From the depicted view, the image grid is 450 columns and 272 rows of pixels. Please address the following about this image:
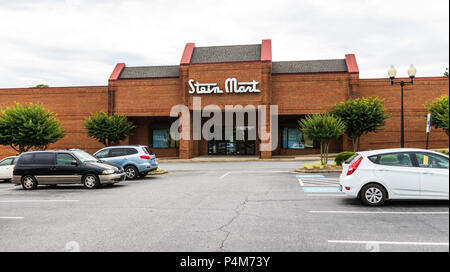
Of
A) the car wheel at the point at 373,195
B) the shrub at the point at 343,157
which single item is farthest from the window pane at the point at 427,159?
the shrub at the point at 343,157

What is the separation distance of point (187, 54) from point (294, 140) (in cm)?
1405

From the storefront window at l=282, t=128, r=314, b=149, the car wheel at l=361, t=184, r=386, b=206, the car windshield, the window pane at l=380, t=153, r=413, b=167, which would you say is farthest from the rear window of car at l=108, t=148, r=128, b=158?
the storefront window at l=282, t=128, r=314, b=149

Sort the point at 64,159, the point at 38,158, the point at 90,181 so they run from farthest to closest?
the point at 38,158 < the point at 64,159 < the point at 90,181

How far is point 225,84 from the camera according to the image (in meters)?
36.3

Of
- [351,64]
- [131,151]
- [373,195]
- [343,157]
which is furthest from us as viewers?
[351,64]

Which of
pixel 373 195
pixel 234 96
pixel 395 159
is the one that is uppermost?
pixel 234 96

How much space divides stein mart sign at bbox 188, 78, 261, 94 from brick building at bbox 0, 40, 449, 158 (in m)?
0.26

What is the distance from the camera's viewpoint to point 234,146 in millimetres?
41094

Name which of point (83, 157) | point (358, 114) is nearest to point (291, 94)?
point (358, 114)

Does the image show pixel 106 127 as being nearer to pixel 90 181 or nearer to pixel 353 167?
pixel 90 181

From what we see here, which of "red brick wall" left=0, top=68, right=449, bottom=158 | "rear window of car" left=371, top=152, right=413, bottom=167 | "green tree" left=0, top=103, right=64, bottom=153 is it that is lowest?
"rear window of car" left=371, top=152, right=413, bottom=167

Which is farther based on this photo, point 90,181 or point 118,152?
point 118,152

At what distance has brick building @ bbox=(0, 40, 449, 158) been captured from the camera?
118 ft

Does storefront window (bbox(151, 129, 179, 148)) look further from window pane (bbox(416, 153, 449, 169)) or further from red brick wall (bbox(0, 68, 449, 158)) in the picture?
window pane (bbox(416, 153, 449, 169))
